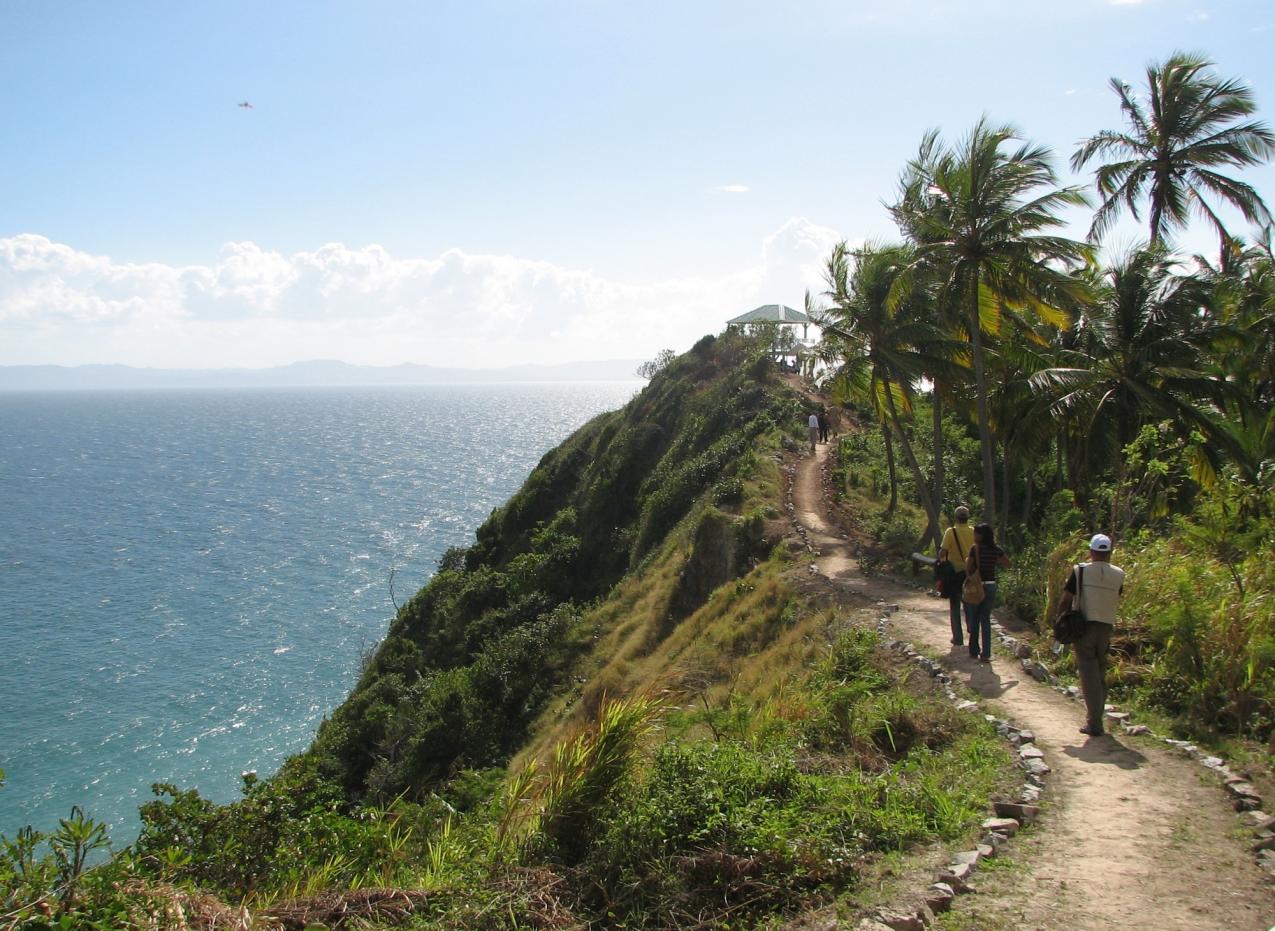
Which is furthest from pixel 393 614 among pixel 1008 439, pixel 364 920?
pixel 364 920

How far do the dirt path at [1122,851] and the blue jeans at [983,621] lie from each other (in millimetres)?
1948

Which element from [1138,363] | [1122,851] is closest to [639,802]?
[1122,851]

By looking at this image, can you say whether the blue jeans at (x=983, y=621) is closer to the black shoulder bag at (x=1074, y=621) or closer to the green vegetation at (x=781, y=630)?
the green vegetation at (x=781, y=630)

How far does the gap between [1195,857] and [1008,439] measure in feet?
57.0

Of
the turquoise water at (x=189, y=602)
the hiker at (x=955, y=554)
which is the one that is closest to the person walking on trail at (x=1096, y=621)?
the hiker at (x=955, y=554)

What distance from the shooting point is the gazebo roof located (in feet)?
154

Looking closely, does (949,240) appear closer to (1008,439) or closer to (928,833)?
(1008,439)

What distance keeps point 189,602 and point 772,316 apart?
132ft

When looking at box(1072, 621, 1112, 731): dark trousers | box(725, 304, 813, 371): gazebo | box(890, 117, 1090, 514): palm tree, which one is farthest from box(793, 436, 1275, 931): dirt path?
box(725, 304, 813, 371): gazebo

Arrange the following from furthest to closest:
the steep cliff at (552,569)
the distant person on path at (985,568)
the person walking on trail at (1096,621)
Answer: the steep cliff at (552,569) < the distant person on path at (985,568) < the person walking on trail at (1096,621)

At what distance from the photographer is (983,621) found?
10930 millimetres

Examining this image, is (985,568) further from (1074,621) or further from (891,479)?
(891,479)

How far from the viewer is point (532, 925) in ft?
17.8

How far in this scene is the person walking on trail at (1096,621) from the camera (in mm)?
8062
